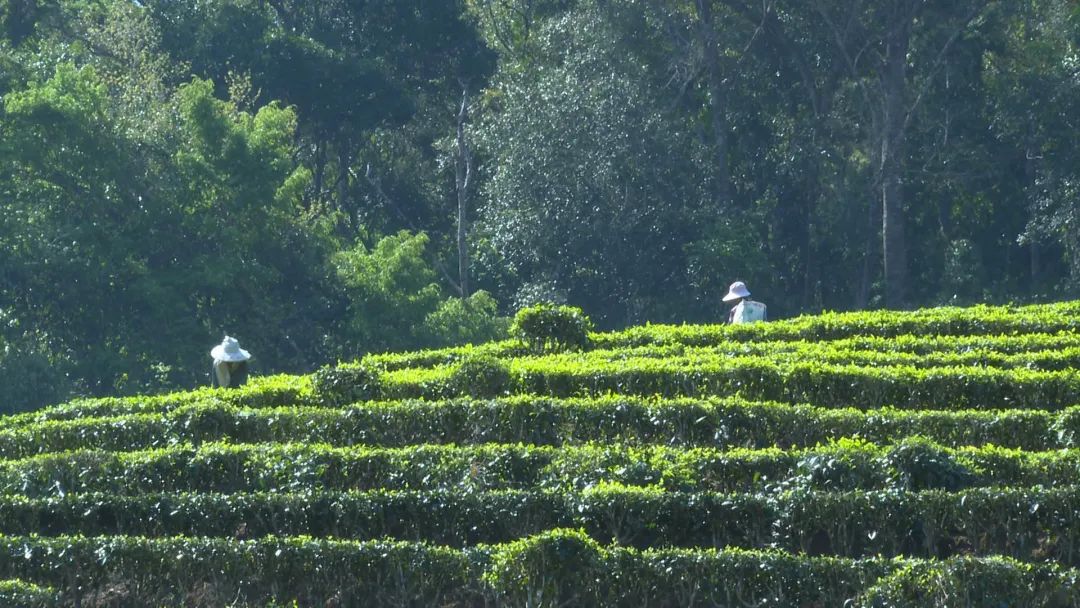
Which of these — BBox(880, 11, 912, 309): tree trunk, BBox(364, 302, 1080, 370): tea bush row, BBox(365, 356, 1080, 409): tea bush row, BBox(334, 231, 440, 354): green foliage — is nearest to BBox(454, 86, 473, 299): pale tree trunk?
BBox(334, 231, 440, 354): green foliage

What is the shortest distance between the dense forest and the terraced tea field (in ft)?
39.3

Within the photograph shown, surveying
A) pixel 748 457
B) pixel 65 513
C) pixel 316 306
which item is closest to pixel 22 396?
pixel 316 306

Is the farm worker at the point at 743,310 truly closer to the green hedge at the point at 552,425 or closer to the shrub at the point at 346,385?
the green hedge at the point at 552,425

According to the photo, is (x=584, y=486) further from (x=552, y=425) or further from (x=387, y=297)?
(x=387, y=297)

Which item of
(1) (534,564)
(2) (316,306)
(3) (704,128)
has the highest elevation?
(3) (704,128)

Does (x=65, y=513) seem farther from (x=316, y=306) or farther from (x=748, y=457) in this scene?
(x=316, y=306)

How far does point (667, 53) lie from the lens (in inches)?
1249

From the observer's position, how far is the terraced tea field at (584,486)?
37.7 feet

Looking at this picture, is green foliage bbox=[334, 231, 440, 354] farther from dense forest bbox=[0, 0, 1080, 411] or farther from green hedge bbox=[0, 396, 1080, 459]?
green hedge bbox=[0, 396, 1080, 459]

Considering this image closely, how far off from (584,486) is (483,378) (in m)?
2.54

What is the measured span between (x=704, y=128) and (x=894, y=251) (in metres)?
Answer: 4.80

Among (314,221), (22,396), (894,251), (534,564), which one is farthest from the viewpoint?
(314,221)

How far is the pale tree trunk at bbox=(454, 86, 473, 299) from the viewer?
3362 cm

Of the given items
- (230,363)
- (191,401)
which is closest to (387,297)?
(230,363)
